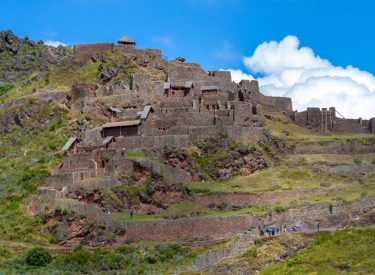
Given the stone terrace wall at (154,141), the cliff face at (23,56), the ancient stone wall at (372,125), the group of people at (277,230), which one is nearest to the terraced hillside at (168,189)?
the stone terrace wall at (154,141)

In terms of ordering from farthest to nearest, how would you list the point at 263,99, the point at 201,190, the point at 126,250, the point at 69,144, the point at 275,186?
the point at 263,99 < the point at 69,144 < the point at 275,186 < the point at 201,190 < the point at 126,250

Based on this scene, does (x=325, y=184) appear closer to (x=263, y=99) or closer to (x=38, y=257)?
(x=38, y=257)

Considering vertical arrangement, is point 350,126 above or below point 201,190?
above

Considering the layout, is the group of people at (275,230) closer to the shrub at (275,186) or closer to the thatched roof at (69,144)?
the shrub at (275,186)

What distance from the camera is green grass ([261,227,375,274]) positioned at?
38.8 metres

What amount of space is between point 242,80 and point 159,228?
100 feet

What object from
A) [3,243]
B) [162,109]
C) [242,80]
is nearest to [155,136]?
[162,109]

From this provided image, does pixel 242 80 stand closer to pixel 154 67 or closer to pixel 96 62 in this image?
pixel 154 67

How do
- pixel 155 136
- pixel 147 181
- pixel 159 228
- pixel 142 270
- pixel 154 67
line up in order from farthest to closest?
pixel 154 67, pixel 155 136, pixel 147 181, pixel 159 228, pixel 142 270

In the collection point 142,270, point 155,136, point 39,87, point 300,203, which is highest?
point 39,87

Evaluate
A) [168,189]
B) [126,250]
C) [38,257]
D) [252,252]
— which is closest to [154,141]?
[168,189]

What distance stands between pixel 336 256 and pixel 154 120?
91.0 ft

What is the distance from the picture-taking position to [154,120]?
6544cm

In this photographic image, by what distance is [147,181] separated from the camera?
2307 inches
